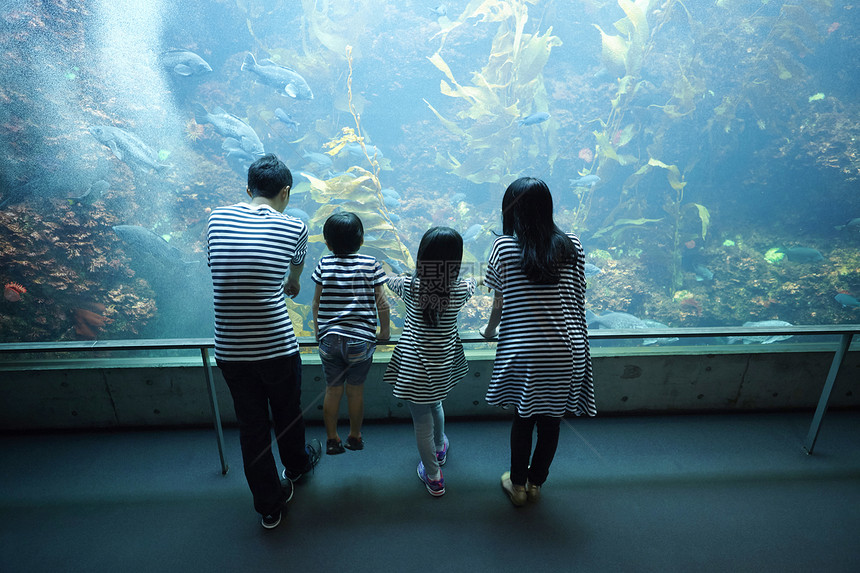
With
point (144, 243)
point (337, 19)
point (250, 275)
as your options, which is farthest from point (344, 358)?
point (337, 19)

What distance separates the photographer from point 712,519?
183 cm

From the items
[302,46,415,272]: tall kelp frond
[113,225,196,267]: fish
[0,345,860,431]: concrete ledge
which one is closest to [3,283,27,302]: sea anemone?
[113,225,196,267]: fish

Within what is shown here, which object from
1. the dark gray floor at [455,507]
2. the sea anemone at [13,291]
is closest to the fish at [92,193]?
the sea anemone at [13,291]

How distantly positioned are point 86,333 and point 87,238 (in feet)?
4.28

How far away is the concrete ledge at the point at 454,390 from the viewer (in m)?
2.32

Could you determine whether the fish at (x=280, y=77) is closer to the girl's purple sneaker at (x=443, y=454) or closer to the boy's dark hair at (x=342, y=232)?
the boy's dark hair at (x=342, y=232)

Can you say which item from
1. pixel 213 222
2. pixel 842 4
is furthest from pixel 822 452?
pixel 842 4

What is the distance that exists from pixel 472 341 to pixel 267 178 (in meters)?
1.22

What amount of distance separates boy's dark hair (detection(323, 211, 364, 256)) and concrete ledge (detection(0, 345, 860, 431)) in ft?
3.29

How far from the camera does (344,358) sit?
1676 mm

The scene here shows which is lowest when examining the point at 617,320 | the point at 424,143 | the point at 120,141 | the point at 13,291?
the point at 617,320

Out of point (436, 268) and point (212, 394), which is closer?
point (436, 268)

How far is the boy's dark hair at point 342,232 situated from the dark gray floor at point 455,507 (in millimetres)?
1256

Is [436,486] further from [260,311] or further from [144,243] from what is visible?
[144,243]
